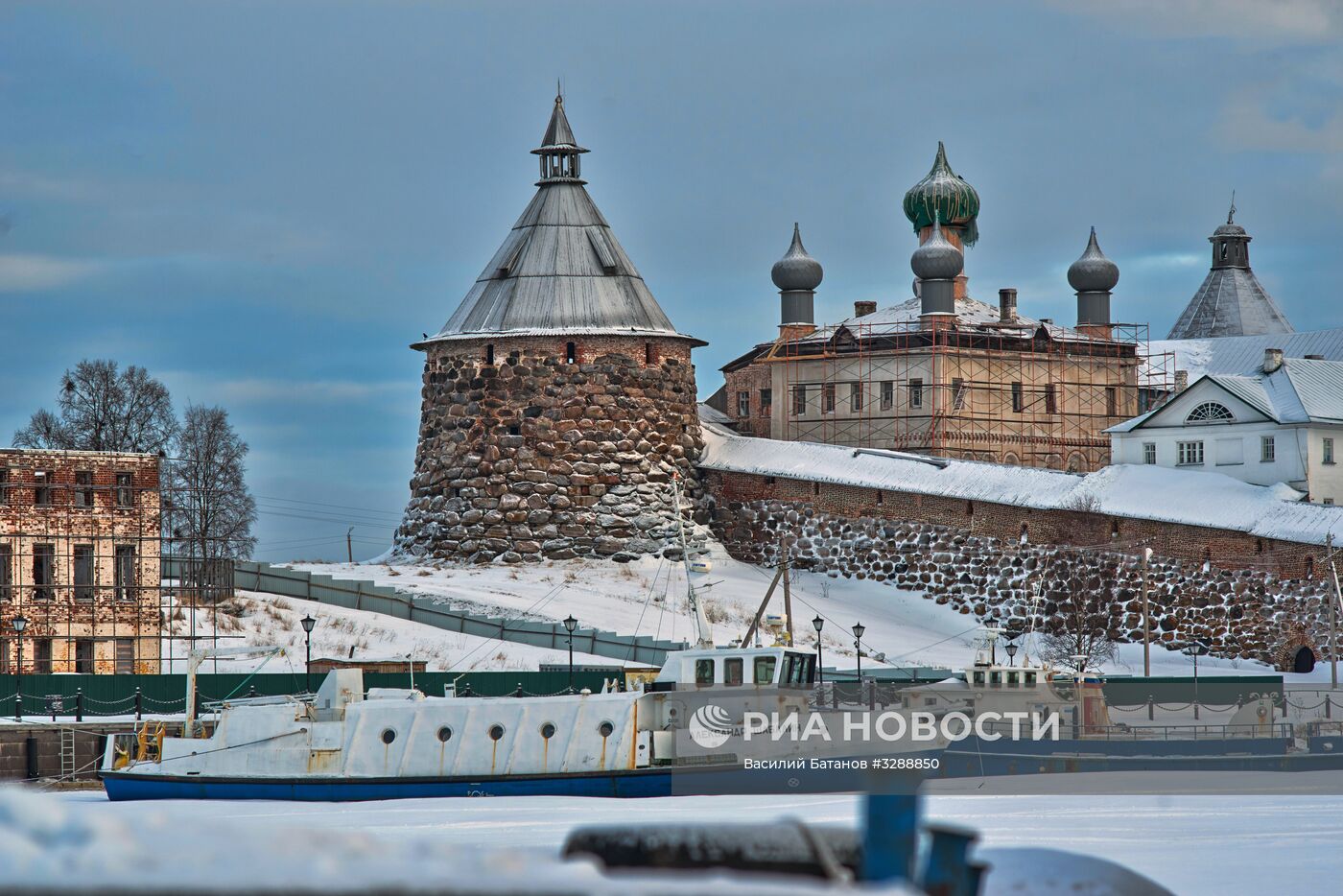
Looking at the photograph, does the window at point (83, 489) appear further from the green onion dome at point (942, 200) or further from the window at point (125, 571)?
the green onion dome at point (942, 200)

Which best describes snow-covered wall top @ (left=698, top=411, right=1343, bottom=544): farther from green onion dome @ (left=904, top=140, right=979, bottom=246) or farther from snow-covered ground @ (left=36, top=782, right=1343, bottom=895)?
snow-covered ground @ (left=36, top=782, right=1343, bottom=895)

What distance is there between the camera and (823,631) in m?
40.8

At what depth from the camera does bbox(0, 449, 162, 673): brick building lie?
118 feet

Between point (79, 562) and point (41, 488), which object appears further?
point (79, 562)

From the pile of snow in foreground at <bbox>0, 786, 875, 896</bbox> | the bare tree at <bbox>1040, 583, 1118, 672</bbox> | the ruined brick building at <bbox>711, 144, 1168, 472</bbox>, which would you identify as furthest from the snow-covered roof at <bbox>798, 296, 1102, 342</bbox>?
the pile of snow in foreground at <bbox>0, 786, 875, 896</bbox>

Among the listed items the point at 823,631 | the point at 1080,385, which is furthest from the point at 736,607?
the point at 1080,385

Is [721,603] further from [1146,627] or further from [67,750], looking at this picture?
[67,750]

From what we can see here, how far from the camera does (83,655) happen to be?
36469mm

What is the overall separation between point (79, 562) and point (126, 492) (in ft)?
5.21

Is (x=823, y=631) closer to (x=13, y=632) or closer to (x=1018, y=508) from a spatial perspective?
(x=1018, y=508)

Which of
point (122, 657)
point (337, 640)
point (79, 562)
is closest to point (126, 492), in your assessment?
point (79, 562)

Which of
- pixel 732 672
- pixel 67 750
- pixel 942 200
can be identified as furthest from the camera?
pixel 942 200

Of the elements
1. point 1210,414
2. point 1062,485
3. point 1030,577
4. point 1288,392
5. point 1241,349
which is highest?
point 1241,349

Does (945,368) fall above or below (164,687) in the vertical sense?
above
